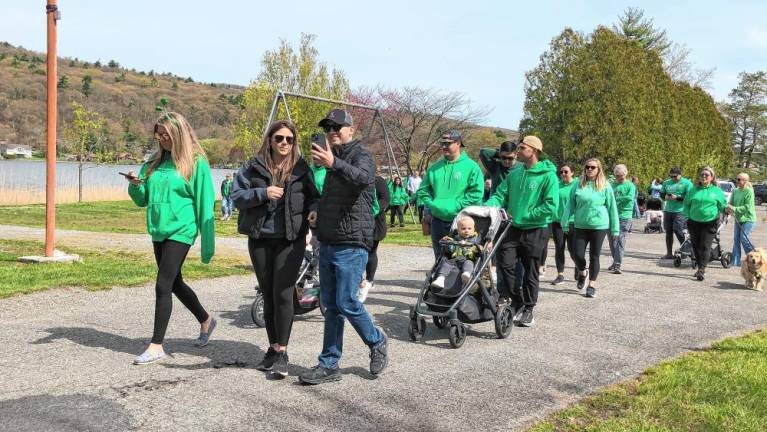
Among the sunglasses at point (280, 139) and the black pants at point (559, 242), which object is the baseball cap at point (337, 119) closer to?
the sunglasses at point (280, 139)

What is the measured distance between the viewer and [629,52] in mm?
27812

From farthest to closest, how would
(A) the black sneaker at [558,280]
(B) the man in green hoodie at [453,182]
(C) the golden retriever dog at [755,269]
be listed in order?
(A) the black sneaker at [558,280], (C) the golden retriever dog at [755,269], (B) the man in green hoodie at [453,182]

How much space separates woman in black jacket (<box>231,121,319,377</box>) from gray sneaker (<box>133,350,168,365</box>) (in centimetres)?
90

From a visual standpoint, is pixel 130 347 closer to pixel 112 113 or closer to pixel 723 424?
pixel 723 424

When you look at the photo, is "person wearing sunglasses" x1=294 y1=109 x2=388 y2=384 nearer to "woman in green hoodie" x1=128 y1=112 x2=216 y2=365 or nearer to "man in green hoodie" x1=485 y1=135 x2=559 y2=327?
"woman in green hoodie" x1=128 y1=112 x2=216 y2=365

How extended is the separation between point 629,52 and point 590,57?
227cm

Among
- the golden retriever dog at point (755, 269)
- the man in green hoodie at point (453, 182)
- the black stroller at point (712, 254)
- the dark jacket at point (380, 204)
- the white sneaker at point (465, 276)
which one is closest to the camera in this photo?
the white sneaker at point (465, 276)

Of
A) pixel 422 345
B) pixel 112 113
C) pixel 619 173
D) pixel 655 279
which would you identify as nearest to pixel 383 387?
pixel 422 345

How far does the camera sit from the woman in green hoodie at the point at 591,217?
9195mm

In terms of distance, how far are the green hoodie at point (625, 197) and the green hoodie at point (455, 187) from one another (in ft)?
21.2

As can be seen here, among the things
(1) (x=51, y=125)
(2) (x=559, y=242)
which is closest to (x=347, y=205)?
(2) (x=559, y=242)

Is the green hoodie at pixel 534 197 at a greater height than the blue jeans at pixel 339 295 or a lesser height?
greater

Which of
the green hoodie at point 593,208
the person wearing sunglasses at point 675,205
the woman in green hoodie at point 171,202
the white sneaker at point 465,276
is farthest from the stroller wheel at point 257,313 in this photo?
the person wearing sunglasses at point 675,205

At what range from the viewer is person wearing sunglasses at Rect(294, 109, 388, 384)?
462cm
